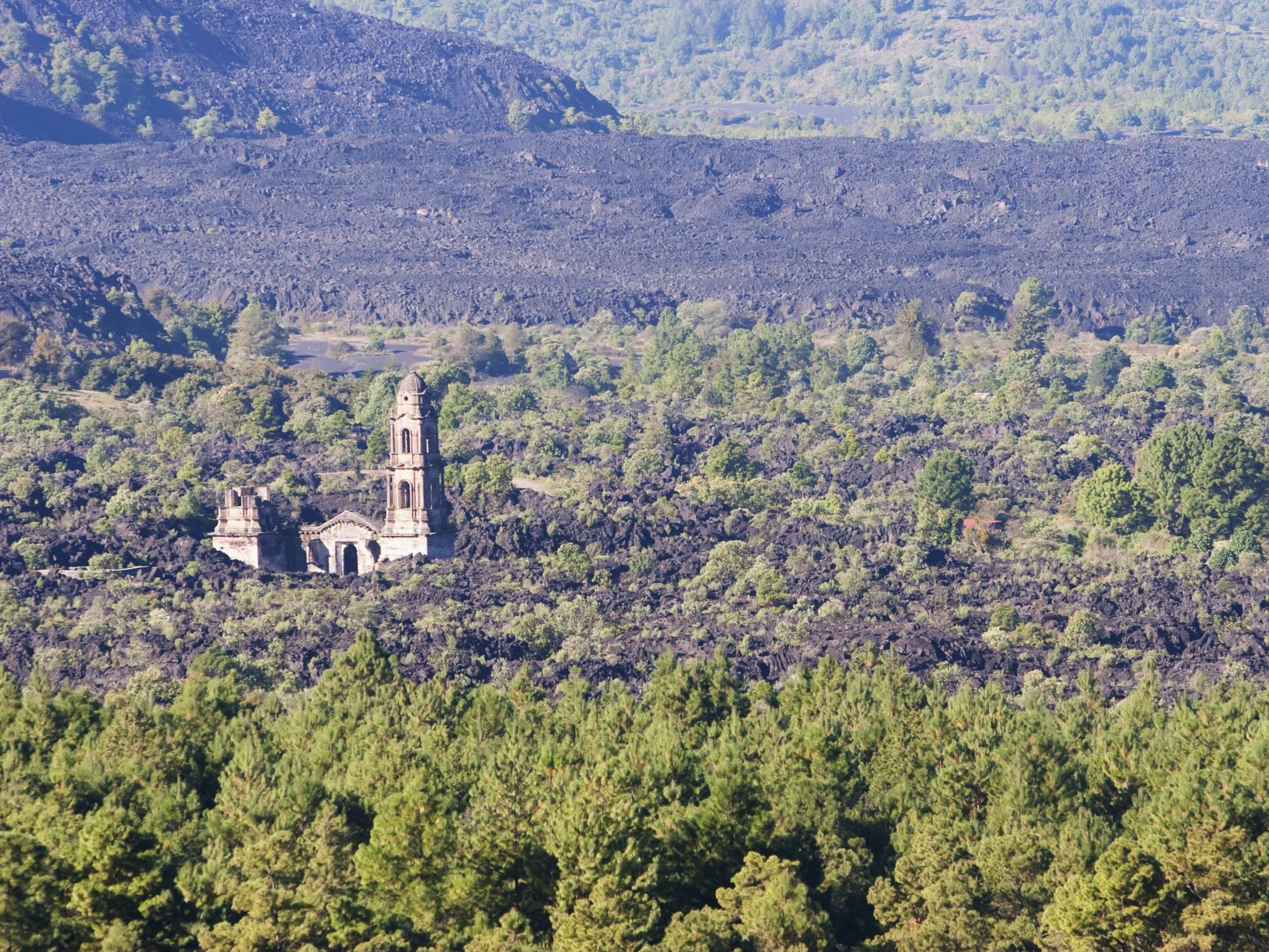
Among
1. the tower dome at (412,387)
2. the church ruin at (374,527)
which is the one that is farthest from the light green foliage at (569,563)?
the tower dome at (412,387)

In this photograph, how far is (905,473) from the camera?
197 metres

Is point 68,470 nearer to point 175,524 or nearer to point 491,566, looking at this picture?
point 175,524

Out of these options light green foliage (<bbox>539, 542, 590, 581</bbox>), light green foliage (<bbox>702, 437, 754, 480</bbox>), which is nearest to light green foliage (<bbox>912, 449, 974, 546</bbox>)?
light green foliage (<bbox>702, 437, 754, 480</bbox>)

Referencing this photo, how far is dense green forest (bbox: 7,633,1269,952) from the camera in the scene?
249ft

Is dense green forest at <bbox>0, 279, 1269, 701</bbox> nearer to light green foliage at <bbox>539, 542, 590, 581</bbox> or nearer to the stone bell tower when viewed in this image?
light green foliage at <bbox>539, 542, 590, 581</bbox>

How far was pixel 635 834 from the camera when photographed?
256ft

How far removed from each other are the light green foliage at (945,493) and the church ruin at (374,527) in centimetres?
3214

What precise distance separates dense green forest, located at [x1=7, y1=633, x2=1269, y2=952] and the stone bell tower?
6200cm

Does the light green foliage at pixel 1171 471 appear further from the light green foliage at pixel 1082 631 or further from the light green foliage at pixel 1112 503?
the light green foliage at pixel 1082 631

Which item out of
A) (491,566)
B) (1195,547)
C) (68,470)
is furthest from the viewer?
(68,470)

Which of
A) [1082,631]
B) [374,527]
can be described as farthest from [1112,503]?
[374,527]

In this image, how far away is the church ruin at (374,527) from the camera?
155125mm

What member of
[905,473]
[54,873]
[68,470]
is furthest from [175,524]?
[54,873]

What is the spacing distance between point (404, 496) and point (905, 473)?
49143mm
